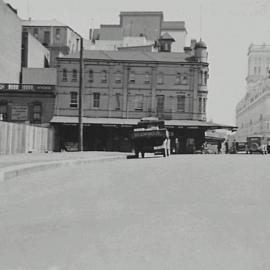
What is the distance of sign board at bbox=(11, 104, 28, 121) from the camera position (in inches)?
2355

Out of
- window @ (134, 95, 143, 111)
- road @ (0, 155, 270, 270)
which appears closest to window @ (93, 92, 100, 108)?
window @ (134, 95, 143, 111)

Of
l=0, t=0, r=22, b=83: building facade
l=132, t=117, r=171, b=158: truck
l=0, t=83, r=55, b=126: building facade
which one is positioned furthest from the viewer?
l=0, t=0, r=22, b=83: building facade

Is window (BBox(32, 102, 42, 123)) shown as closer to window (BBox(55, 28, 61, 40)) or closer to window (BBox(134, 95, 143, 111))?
window (BBox(134, 95, 143, 111))

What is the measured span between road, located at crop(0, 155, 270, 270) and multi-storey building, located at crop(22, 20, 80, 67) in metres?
73.6

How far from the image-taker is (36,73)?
230ft

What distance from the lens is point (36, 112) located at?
60.9 meters

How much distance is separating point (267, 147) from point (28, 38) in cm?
3378

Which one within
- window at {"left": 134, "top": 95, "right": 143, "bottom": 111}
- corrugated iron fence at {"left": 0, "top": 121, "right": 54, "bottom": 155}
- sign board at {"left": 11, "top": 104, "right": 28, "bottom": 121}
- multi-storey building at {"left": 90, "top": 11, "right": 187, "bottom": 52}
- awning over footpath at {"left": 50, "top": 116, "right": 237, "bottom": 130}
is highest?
multi-storey building at {"left": 90, "top": 11, "right": 187, "bottom": 52}

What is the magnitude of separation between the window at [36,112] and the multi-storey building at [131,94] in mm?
1943

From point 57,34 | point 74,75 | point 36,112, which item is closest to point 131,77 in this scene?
point 74,75

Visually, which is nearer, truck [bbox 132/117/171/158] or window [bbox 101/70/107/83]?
truck [bbox 132/117/171/158]

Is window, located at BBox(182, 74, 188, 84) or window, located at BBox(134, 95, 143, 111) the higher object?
window, located at BBox(182, 74, 188, 84)

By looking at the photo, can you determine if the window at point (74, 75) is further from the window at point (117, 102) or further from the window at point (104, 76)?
the window at point (117, 102)

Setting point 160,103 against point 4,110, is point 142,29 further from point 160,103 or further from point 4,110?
point 4,110
